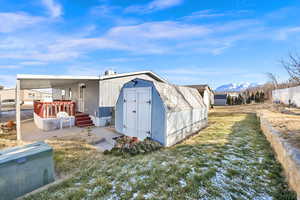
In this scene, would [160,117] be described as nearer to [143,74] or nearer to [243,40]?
[143,74]

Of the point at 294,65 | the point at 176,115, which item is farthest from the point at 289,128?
the point at 294,65

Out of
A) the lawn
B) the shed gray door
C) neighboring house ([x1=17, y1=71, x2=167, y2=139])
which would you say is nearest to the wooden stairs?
neighboring house ([x1=17, y1=71, x2=167, y2=139])

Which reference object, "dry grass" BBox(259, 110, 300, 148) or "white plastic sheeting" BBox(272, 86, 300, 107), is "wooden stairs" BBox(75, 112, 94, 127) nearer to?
"dry grass" BBox(259, 110, 300, 148)

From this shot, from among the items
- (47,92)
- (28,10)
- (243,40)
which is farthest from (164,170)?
(47,92)

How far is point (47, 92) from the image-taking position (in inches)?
1129

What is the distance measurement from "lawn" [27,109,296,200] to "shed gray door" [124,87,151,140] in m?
1.45

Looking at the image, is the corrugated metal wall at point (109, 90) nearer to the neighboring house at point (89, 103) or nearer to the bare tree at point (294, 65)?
the neighboring house at point (89, 103)

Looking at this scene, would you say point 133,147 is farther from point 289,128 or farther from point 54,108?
point 289,128

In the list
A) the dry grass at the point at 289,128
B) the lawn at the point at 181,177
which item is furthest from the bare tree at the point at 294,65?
the lawn at the point at 181,177

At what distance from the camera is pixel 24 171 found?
2.62 metres

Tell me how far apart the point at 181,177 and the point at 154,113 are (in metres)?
2.66

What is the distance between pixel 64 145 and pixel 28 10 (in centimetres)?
848

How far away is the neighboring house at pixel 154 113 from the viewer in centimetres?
508

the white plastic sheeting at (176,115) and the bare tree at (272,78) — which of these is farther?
the bare tree at (272,78)
